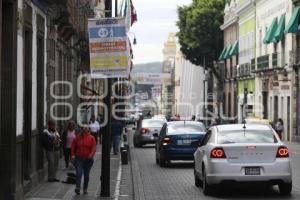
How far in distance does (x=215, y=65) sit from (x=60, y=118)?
191 ft

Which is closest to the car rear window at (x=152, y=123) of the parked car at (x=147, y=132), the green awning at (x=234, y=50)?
the parked car at (x=147, y=132)

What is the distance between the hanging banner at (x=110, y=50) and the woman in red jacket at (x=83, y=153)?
184 centimetres

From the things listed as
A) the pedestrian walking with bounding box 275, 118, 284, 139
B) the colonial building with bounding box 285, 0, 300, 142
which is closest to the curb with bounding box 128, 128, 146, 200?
the colonial building with bounding box 285, 0, 300, 142

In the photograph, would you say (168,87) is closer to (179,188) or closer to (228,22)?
(228,22)

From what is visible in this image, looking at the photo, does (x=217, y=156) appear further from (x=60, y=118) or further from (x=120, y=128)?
(x=120, y=128)

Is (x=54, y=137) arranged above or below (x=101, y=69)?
below

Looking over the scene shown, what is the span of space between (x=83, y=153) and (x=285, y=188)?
4.13 meters

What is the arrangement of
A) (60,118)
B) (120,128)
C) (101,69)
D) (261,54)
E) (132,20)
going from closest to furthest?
1. (101,69)
2. (60,118)
3. (120,128)
4. (132,20)
5. (261,54)

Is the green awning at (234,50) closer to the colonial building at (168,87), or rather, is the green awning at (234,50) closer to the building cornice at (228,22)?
the building cornice at (228,22)

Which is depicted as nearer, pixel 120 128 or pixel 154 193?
pixel 154 193

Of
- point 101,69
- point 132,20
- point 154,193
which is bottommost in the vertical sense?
point 154,193

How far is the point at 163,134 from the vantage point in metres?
26.1

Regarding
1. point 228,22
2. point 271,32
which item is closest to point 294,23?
point 271,32

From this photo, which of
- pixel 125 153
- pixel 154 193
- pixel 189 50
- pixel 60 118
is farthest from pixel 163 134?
pixel 189 50
